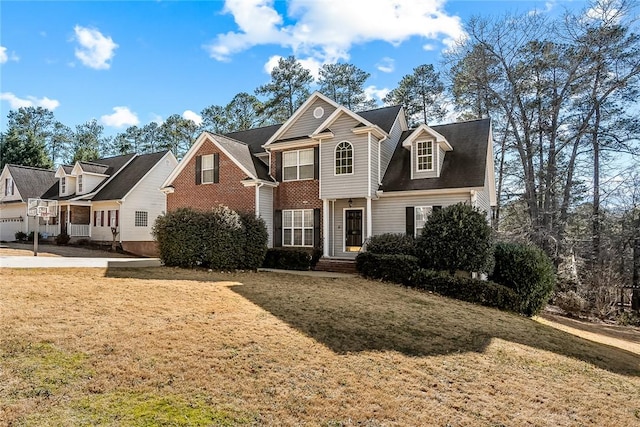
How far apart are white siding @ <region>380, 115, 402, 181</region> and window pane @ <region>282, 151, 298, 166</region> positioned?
4238 mm

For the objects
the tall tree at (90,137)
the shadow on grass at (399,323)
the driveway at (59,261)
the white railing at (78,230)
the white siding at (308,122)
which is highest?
the tall tree at (90,137)

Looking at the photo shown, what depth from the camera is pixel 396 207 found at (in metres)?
17.5

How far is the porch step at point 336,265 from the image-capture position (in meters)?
16.3

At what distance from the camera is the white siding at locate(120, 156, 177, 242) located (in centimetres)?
2617

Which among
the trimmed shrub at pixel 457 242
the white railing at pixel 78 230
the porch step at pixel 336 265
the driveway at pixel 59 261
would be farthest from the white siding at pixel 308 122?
the white railing at pixel 78 230

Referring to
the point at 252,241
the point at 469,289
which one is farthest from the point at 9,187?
the point at 469,289

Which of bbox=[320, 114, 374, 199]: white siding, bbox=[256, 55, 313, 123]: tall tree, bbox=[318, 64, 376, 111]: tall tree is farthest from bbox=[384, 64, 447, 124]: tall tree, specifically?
bbox=[320, 114, 374, 199]: white siding

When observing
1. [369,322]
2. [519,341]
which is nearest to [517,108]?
[519,341]

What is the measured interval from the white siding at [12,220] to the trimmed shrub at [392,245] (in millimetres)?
28501

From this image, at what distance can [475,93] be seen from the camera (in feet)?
89.8

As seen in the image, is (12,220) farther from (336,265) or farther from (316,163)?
(336,265)

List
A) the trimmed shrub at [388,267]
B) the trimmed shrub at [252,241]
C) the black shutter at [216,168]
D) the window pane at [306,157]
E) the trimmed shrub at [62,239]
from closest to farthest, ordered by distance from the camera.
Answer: the trimmed shrub at [388,267]
the trimmed shrub at [252,241]
the window pane at [306,157]
the black shutter at [216,168]
the trimmed shrub at [62,239]

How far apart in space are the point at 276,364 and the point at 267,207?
14.0 meters

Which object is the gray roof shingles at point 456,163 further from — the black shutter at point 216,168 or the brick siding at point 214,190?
the black shutter at point 216,168
